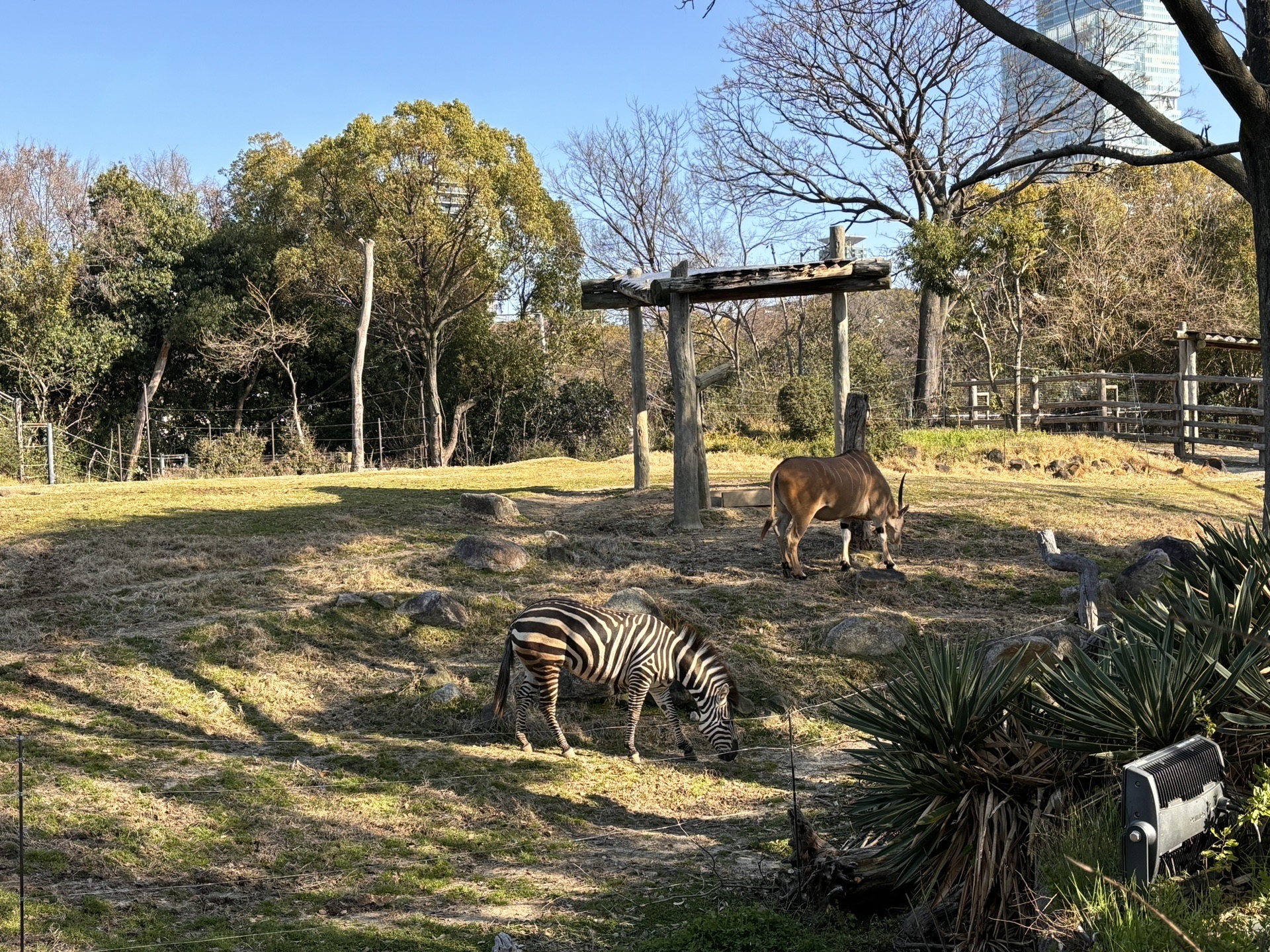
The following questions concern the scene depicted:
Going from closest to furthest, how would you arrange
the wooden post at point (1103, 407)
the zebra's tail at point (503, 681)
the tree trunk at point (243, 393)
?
the zebra's tail at point (503, 681), the wooden post at point (1103, 407), the tree trunk at point (243, 393)

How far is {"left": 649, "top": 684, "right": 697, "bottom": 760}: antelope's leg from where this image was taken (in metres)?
8.38

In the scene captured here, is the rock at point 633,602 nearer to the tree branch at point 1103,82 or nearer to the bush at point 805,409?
the tree branch at point 1103,82

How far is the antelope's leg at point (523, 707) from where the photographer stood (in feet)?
27.8

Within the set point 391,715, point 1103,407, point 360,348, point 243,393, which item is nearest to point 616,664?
point 391,715

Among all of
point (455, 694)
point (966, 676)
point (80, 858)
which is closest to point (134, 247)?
point (455, 694)

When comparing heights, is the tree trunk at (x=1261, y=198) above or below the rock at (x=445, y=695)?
above

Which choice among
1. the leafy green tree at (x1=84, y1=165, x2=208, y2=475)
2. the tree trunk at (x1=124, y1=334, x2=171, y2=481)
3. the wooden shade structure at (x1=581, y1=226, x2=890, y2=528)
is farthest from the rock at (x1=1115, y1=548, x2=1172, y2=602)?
the leafy green tree at (x1=84, y1=165, x2=208, y2=475)

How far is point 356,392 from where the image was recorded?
28.3m

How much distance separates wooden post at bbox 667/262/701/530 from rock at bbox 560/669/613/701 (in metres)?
4.84

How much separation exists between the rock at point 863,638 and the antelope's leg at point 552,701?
9.86 ft

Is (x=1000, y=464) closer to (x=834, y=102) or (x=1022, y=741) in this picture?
(x=834, y=102)

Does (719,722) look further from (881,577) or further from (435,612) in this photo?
(881,577)

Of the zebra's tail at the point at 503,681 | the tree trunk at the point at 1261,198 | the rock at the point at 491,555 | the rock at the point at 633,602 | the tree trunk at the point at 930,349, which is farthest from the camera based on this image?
the tree trunk at the point at 930,349

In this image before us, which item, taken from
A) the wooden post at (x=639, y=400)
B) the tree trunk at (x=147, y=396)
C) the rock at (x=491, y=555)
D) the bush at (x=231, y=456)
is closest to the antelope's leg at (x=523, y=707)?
the rock at (x=491, y=555)
